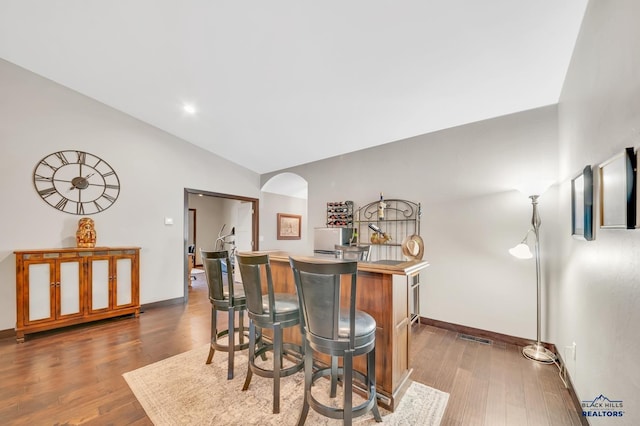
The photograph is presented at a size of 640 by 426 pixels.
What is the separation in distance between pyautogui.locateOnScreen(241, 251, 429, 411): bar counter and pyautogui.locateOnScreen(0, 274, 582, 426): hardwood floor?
39 cm

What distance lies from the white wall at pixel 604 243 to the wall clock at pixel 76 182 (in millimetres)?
5389

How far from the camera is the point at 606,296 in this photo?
1.45 m

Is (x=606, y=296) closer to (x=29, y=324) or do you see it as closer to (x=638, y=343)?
(x=638, y=343)

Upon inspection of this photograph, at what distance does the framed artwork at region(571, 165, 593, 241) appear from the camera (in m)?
1.65

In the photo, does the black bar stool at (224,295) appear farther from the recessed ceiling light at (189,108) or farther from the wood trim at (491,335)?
the wood trim at (491,335)

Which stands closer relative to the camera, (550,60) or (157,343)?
(550,60)

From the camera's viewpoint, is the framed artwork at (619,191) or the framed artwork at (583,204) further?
the framed artwork at (583,204)

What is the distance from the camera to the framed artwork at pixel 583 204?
1654 mm

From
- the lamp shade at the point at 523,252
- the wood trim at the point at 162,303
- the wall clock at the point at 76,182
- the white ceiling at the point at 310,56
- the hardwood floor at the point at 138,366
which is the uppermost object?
the white ceiling at the point at 310,56

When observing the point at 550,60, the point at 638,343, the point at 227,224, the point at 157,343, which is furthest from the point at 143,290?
the point at 550,60

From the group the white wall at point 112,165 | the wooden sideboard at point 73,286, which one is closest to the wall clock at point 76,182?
the white wall at point 112,165

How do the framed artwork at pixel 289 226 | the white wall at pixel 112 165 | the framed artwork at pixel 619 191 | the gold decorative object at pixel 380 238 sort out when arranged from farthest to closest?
the framed artwork at pixel 289 226
the gold decorative object at pixel 380 238
the white wall at pixel 112 165
the framed artwork at pixel 619 191

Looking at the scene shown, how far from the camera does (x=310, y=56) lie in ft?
8.01

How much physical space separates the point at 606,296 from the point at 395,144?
3.04 m
